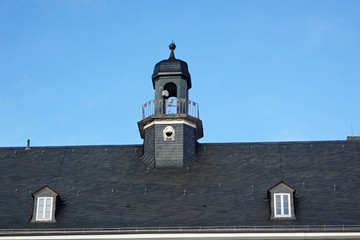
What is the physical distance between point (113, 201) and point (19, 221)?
595cm

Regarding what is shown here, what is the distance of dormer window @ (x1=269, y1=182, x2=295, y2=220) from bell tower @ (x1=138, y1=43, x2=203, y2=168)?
847 centimetres

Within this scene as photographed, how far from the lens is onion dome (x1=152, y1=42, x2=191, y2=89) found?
197 ft

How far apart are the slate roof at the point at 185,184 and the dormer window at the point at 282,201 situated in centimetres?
51

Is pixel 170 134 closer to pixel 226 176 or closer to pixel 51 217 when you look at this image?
pixel 226 176

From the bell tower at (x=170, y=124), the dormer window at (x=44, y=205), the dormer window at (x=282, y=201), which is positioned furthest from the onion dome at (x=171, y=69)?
the dormer window at (x=282, y=201)

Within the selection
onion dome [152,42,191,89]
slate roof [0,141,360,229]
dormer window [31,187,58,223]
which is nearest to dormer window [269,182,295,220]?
slate roof [0,141,360,229]

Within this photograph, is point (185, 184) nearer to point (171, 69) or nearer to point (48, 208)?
point (48, 208)

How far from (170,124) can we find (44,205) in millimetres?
11806

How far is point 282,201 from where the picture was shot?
49656 mm

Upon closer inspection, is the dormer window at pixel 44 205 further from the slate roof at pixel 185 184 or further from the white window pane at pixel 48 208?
the slate roof at pixel 185 184

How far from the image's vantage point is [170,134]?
5806 centimetres

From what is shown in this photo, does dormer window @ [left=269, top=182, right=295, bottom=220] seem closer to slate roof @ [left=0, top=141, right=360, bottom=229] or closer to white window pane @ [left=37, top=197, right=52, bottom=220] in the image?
slate roof @ [left=0, top=141, right=360, bottom=229]

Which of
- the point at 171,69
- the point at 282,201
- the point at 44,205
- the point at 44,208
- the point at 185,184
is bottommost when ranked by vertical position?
the point at 44,208

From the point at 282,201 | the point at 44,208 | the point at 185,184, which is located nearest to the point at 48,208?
the point at 44,208
